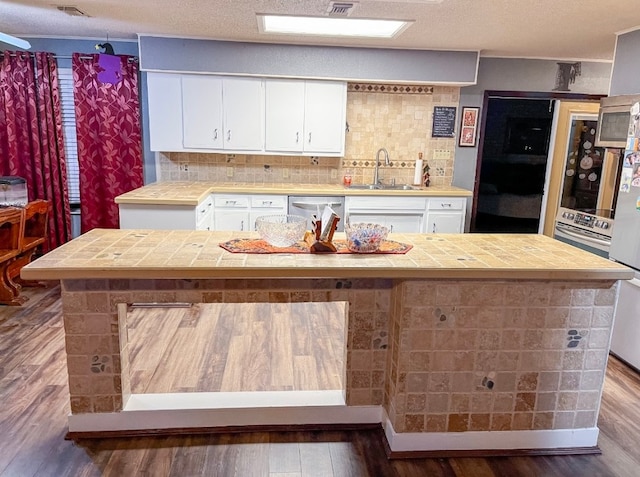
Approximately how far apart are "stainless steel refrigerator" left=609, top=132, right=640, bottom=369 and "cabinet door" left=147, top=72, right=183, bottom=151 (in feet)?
12.1

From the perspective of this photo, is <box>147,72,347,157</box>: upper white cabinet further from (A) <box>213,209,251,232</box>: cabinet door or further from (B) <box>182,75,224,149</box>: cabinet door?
(A) <box>213,209,251,232</box>: cabinet door

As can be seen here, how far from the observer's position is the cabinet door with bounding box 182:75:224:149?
449 centimetres

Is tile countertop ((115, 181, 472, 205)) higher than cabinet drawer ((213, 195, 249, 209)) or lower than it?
higher

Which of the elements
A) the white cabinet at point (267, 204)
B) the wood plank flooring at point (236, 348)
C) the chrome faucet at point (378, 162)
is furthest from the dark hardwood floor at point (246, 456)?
the chrome faucet at point (378, 162)

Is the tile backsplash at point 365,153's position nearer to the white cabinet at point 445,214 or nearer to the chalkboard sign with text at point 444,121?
the chalkboard sign with text at point 444,121

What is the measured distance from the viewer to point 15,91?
4.50 metres

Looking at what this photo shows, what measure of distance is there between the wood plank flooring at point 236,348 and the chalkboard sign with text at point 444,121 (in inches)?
88.2

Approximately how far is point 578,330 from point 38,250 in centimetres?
479

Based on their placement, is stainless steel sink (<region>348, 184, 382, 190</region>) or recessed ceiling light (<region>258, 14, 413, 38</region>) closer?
recessed ceiling light (<region>258, 14, 413, 38</region>)

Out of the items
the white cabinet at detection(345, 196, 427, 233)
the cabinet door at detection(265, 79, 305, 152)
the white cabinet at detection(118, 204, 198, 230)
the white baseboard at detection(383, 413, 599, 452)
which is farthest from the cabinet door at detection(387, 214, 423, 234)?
the white baseboard at detection(383, 413, 599, 452)

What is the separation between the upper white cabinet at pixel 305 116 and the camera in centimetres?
458

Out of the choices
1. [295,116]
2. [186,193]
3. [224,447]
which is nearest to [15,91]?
[186,193]

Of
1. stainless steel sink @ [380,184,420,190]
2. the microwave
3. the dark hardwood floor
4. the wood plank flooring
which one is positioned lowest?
the dark hardwood floor

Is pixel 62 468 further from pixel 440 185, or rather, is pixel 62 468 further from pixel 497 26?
pixel 440 185
